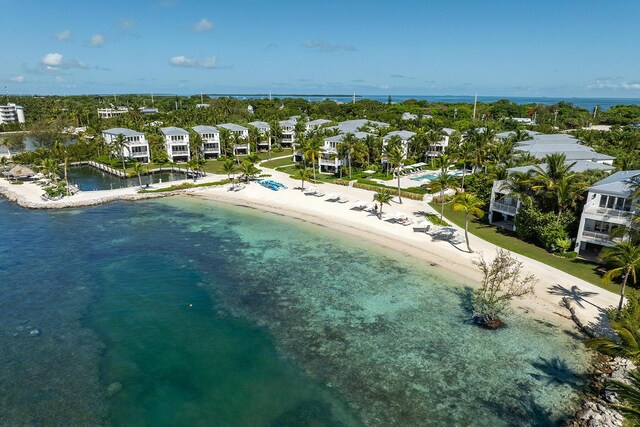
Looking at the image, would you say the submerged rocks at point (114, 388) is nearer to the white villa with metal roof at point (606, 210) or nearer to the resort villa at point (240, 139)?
the white villa with metal roof at point (606, 210)

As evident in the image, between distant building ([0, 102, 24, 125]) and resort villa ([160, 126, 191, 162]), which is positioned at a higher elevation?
distant building ([0, 102, 24, 125])

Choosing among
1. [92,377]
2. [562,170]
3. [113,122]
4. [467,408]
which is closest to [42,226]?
[92,377]

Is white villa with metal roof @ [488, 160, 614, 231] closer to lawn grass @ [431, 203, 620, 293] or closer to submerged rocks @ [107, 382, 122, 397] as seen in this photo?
lawn grass @ [431, 203, 620, 293]

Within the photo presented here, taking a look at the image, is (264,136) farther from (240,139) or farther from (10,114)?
(10,114)

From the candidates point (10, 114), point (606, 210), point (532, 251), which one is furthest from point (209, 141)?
point (10, 114)

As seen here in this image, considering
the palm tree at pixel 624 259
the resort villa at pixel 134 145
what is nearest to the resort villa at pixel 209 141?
the resort villa at pixel 134 145

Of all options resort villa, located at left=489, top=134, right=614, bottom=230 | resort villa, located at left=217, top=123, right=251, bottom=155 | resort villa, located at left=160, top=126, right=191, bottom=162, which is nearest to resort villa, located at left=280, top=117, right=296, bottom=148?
resort villa, located at left=217, top=123, right=251, bottom=155

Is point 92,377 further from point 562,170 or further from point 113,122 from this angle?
point 113,122
